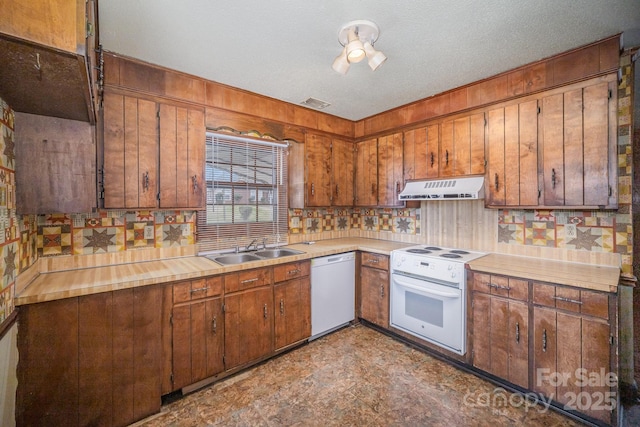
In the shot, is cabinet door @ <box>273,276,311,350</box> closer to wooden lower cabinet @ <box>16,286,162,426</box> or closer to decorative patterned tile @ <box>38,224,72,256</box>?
wooden lower cabinet @ <box>16,286,162,426</box>

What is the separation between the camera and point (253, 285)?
7.90 ft

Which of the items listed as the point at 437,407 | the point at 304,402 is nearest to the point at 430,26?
the point at 437,407

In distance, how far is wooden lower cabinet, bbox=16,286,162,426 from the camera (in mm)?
1540

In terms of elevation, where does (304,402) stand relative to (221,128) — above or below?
below

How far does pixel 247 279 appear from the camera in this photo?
237 centimetres

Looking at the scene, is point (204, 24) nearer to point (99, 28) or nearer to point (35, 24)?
point (99, 28)

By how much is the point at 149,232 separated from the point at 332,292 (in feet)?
6.13

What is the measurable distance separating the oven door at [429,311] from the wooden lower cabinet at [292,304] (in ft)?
2.99

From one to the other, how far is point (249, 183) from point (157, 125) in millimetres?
1026

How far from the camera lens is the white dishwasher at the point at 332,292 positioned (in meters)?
2.88

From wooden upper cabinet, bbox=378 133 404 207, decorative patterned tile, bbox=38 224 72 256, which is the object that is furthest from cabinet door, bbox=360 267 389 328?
decorative patterned tile, bbox=38 224 72 256

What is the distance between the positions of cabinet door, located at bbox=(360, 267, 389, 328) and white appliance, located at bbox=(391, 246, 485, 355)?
0.11 m

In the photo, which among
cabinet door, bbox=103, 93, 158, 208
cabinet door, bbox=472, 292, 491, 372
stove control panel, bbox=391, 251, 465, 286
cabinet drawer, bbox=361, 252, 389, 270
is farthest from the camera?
cabinet drawer, bbox=361, 252, 389, 270

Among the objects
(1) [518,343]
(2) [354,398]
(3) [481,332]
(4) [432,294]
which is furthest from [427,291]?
(2) [354,398]
